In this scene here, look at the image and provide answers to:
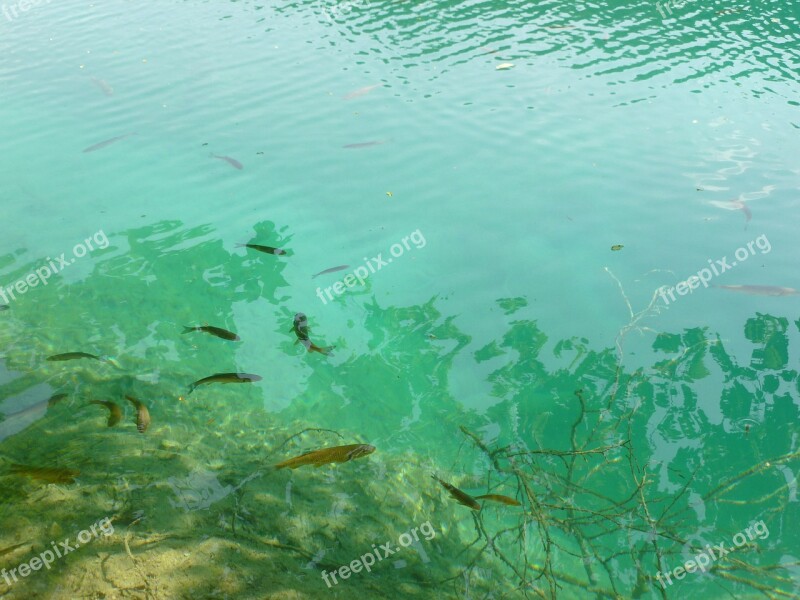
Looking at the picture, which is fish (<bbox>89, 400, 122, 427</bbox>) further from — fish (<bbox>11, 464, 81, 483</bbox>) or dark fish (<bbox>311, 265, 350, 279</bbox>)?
dark fish (<bbox>311, 265, 350, 279</bbox>)

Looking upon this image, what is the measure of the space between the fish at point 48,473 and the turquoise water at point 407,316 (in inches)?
0.8

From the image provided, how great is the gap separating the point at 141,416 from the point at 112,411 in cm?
24

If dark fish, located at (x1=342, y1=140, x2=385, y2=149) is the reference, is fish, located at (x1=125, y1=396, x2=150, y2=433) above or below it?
below

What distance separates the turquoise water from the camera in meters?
3.26

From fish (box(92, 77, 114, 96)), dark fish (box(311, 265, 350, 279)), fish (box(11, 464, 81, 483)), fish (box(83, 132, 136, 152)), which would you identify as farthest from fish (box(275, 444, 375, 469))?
fish (box(92, 77, 114, 96))

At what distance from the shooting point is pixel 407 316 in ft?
18.5

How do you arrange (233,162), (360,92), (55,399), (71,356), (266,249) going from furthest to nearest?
(360,92)
(233,162)
(266,249)
(71,356)
(55,399)

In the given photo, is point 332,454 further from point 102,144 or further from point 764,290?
point 102,144

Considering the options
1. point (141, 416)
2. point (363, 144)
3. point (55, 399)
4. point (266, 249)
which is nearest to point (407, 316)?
point (266, 249)

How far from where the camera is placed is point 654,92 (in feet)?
30.5

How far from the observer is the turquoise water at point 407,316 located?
3.26 metres

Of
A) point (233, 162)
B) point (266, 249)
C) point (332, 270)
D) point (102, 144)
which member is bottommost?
point (332, 270)

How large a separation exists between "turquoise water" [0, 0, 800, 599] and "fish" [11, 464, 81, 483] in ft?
0.06

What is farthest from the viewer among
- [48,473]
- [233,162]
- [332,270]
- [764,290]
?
[233,162]
